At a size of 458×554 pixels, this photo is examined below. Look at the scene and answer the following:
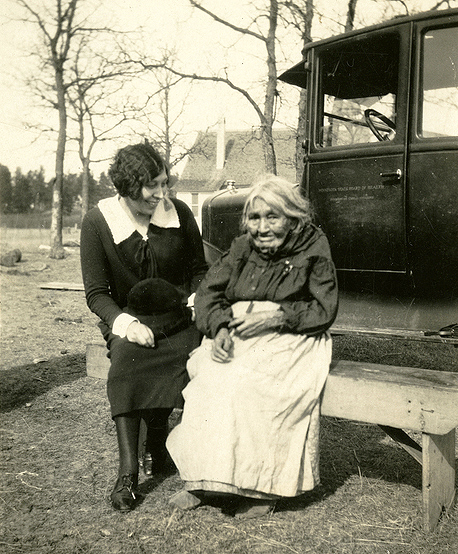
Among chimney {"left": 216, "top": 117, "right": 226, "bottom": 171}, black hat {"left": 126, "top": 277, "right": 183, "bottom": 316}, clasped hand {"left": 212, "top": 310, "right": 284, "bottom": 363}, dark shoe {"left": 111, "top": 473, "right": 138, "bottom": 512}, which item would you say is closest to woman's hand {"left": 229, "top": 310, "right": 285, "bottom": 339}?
clasped hand {"left": 212, "top": 310, "right": 284, "bottom": 363}

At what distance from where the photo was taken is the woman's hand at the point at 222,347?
2.38m

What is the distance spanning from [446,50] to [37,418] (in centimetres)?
344

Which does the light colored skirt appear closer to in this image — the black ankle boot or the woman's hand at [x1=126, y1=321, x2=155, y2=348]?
the woman's hand at [x1=126, y1=321, x2=155, y2=348]

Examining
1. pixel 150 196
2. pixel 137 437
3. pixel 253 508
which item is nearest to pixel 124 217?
pixel 150 196

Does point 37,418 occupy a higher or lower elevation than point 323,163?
lower

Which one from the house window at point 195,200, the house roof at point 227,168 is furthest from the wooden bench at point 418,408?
the house window at point 195,200

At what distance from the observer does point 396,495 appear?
2639 millimetres

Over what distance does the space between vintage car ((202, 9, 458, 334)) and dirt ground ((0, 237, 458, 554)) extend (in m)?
1.01

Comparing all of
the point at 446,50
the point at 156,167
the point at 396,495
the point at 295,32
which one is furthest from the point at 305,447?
the point at 295,32

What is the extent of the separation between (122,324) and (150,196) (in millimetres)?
683

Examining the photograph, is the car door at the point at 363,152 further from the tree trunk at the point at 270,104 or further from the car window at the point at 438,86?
the tree trunk at the point at 270,104

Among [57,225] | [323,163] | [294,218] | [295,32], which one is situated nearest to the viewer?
[294,218]

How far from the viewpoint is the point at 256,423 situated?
7.27ft

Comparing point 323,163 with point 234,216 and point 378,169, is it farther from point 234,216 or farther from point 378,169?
point 234,216
